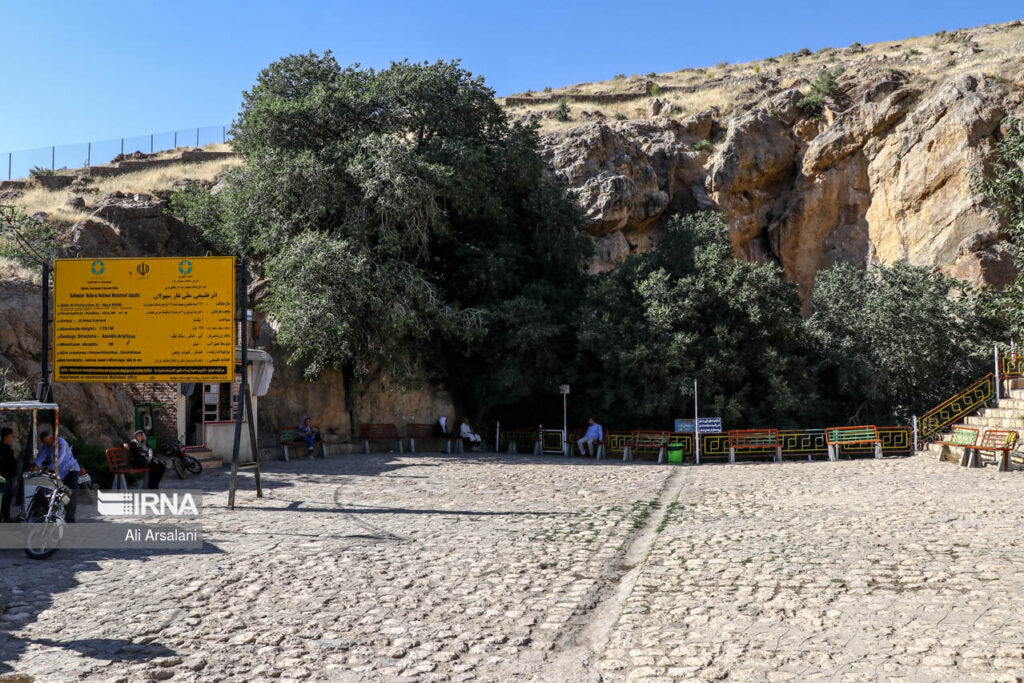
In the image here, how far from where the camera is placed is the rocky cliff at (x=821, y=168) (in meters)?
34.1

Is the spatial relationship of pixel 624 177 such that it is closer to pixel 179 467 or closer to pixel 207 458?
pixel 207 458

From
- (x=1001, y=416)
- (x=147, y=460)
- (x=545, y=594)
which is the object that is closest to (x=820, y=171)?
(x=1001, y=416)

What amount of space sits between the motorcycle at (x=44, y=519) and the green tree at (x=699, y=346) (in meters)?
17.8

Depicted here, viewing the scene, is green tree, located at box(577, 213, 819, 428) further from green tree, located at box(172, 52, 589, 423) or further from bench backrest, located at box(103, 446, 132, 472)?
bench backrest, located at box(103, 446, 132, 472)

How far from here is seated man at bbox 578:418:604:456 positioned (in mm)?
25141

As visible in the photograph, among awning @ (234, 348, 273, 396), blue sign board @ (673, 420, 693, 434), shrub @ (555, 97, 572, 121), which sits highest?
shrub @ (555, 97, 572, 121)

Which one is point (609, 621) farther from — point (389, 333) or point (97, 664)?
point (389, 333)

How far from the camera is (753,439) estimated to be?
23828 millimetres

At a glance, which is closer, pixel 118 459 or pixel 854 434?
pixel 118 459

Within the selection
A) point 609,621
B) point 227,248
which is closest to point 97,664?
point 609,621

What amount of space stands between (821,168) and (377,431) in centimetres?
2604

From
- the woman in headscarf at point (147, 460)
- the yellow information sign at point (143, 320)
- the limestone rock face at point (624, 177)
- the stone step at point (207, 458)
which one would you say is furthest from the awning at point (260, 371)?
the limestone rock face at point (624, 177)

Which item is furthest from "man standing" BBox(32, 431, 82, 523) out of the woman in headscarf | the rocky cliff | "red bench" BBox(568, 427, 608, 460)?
the rocky cliff

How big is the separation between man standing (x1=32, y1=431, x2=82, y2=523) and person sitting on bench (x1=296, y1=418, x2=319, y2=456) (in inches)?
504
